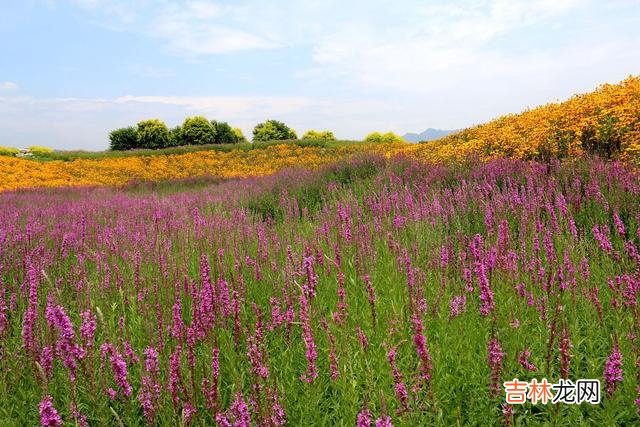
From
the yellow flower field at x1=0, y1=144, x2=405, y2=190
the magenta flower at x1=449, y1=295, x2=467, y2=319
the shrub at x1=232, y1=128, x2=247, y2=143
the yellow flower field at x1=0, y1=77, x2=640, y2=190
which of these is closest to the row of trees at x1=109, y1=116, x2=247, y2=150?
the shrub at x1=232, y1=128, x2=247, y2=143

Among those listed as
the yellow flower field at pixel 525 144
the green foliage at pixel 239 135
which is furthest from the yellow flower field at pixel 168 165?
the green foliage at pixel 239 135

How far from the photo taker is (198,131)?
34.5 metres

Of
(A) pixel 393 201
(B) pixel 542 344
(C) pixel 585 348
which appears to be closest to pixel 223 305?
(B) pixel 542 344

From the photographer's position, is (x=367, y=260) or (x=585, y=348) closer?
(x=585, y=348)

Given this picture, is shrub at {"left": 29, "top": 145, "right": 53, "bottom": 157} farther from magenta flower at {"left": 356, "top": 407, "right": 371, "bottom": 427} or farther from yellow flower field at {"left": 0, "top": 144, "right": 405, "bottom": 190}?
magenta flower at {"left": 356, "top": 407, "right": 371, "bottom": 427}

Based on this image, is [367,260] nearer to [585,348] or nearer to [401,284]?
[401,284]

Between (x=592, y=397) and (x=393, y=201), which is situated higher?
(x=393, y=201)

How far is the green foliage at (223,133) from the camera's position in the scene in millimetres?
35688

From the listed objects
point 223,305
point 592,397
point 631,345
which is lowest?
point 592,397

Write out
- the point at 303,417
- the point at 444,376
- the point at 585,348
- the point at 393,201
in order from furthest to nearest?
the point at 393,201 < the point at 585,348 < the point at 444,376 < the point at 303,417

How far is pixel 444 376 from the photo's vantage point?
2455mm

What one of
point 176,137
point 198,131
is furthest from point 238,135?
point 176,137

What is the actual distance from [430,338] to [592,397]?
3.10ft
